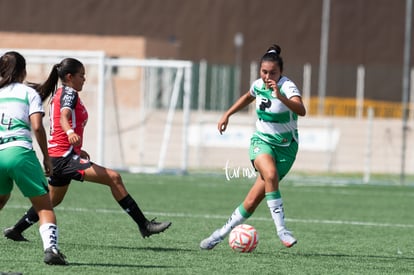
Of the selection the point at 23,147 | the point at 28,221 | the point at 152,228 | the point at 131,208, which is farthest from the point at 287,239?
the point at 23,147

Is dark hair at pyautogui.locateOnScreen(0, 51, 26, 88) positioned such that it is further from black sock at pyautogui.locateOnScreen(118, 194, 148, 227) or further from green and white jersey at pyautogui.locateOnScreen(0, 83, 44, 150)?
black sock at pyautogui.locateOnScreen(118, 194, 148, 227)

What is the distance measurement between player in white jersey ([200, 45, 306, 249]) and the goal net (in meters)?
13.3

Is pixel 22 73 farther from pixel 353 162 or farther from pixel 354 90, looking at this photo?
pixel 354 90

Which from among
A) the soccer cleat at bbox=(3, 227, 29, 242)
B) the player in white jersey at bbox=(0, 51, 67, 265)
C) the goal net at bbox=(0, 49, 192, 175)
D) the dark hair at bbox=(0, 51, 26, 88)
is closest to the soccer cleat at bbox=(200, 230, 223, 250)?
the soccer cleat at bbox=(3, 227, 29, 242)

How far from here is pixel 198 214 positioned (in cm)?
1548

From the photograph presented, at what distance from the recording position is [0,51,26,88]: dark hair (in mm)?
9219

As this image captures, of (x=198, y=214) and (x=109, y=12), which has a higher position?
(x=109, y=12)

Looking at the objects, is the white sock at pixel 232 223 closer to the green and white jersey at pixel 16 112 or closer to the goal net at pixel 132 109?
the green and white jersey at pixel 16 112

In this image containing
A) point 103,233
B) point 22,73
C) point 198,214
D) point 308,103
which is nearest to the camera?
point 22,73

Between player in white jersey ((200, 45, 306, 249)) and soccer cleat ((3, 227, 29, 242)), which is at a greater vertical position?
player in white jersey ((200, 45, 306, 249))

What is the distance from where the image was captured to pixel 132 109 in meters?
31.7

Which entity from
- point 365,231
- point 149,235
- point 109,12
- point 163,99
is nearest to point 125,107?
point 163,99

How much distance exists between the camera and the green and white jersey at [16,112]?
29.8ft

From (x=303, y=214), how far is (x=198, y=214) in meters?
1.61
